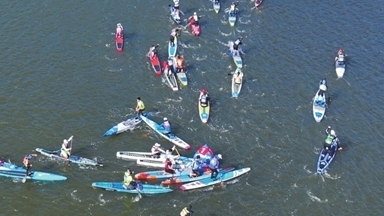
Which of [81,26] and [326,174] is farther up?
[81,26]

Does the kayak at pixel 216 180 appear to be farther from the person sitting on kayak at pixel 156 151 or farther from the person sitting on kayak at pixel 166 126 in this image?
the person sitting on kayak at pixel 166 126

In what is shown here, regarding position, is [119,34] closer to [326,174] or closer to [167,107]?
[167,107]

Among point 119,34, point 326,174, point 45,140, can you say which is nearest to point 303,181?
point 326,174

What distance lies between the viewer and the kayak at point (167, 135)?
55.4 m

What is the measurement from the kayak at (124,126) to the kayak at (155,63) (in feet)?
30.6

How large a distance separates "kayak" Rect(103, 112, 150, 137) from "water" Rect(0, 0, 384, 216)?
2.55ft

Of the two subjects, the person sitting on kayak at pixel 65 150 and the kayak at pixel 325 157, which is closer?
the person sitting on kayak at pixel 65 150

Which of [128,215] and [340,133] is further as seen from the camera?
[340,133]

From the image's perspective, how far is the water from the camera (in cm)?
Answer: 5044

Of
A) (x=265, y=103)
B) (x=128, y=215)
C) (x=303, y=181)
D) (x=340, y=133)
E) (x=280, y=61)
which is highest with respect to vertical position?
(x=280, y=61)

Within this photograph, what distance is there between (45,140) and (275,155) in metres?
24.3

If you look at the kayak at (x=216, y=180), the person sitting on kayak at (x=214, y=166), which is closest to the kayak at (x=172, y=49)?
the person sitting on kayak at (x=214, y=166)

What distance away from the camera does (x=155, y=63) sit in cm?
6638

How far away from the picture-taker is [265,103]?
6266 centimetres
